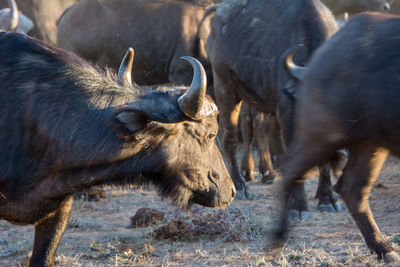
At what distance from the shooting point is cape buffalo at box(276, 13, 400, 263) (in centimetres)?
354

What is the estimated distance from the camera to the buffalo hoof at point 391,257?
4070mm

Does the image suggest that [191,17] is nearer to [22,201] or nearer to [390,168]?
[390,168]

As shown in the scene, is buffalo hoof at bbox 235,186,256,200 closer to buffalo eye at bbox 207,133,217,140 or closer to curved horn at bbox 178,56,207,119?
buffalo eye at bbox 207,133,217,140

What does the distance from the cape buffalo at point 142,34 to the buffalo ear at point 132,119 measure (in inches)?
194

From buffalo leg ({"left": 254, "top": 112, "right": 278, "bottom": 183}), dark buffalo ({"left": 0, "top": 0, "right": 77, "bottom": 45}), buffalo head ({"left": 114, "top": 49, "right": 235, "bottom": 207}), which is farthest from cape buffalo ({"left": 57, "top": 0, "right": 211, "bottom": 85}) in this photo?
buffalo head ({"left": 114, "top": 49, "right": 235, "bottom": 207})

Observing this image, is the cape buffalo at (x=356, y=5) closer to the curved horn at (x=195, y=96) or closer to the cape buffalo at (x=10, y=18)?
the cape buffalo at (x=10, y=18)

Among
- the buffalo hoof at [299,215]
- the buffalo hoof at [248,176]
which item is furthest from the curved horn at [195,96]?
the buffalo hoof at [248,176]

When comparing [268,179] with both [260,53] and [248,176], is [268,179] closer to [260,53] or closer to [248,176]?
[248,176]

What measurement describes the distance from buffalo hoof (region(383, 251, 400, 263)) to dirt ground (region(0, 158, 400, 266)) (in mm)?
55

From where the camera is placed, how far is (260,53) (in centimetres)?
692

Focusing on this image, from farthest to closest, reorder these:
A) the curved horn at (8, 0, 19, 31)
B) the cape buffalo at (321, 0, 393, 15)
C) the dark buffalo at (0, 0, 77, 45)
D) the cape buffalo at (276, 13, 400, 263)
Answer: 1. the cape buffalo at (321, 0, 393, 15)
2. the dark buffalo at (0, 0, 77, 45)
3. the curved horn at (8, 0, 19, 31)
4. the cape buffalo at (276, 13, 400, 263)

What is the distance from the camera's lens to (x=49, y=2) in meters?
12.2

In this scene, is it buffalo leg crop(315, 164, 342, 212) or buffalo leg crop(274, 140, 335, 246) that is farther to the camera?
buffalo leg crop(315, 164, 342, 212)

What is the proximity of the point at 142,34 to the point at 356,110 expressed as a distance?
6.16 meters
